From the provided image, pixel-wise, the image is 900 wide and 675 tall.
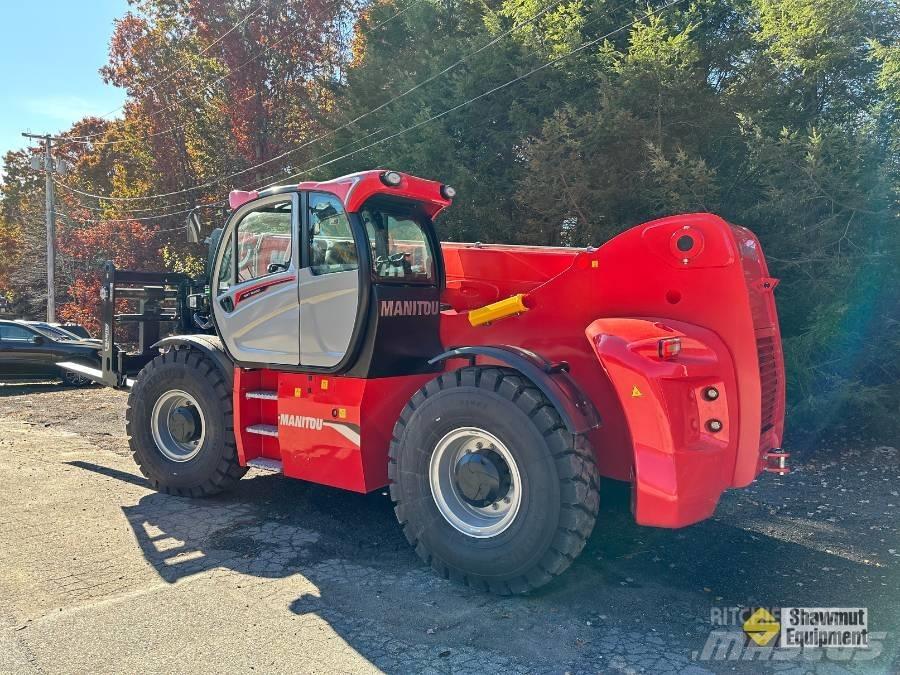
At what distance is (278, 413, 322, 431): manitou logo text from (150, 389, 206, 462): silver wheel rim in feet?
4.33

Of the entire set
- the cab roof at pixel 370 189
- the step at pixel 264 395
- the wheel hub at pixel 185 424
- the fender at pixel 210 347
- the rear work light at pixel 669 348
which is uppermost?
the cab roof at pixel 370 189

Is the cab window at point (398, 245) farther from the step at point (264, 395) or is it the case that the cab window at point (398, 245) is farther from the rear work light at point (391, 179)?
the step at point (264, 395)

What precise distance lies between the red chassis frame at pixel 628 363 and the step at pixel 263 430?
67mm

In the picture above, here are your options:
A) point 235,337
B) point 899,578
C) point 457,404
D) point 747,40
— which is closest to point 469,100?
point 747,40

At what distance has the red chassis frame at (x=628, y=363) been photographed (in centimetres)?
367

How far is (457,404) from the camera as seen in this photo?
4.21 metres

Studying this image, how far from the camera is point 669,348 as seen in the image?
3707 millimetres

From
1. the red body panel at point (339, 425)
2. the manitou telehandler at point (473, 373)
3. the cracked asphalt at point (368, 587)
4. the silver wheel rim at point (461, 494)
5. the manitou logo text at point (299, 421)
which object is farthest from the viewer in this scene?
the manitou logo text at point (299, 421)

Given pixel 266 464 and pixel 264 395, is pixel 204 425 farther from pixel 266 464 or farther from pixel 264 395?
Result: pixel 266 464

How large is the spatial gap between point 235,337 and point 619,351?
3.42 m

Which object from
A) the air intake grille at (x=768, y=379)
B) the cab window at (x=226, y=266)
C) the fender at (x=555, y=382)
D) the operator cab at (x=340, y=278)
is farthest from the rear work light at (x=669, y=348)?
the cab window at (x=226, y=266)

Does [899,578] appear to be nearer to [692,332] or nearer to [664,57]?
[692,332]

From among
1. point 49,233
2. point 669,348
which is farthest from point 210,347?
point 49,233

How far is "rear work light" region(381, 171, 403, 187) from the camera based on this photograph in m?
4.95
